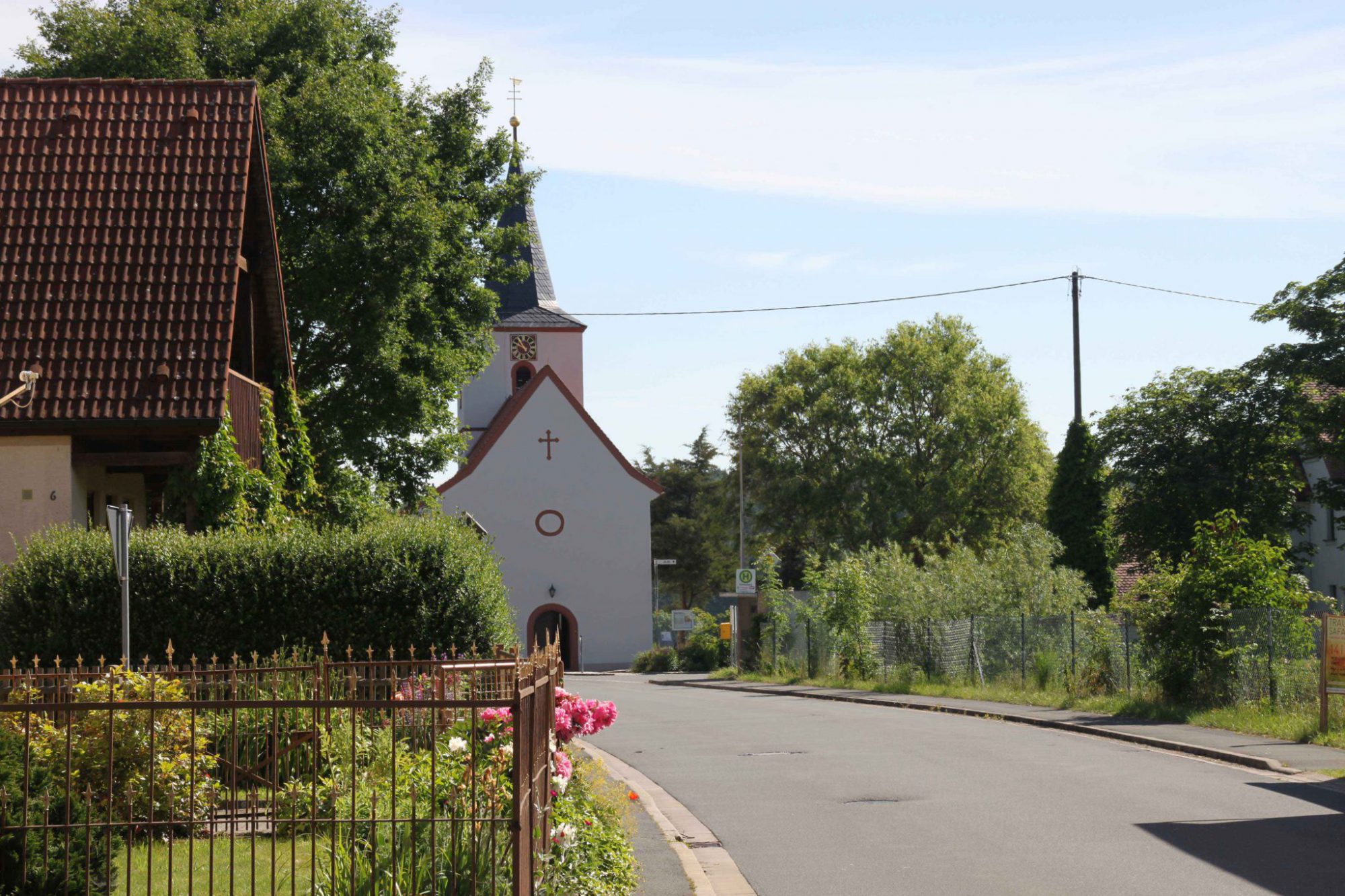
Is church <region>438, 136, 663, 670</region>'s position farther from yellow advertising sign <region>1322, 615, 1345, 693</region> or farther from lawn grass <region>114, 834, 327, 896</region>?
lawn grass <region>114, 834, 327, 896</region>

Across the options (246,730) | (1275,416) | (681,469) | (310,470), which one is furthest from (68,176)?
(681,469)

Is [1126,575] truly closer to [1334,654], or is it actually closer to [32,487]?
[1334,654]

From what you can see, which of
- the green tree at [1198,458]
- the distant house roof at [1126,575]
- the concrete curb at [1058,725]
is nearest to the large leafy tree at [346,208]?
the concrete curb at [1058,725]

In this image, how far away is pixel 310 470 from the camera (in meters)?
22.4

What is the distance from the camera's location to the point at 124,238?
58.1 feet

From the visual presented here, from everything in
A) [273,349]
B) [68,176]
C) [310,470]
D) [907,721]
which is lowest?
[907,721]

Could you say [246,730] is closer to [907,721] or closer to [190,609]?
[190,609]

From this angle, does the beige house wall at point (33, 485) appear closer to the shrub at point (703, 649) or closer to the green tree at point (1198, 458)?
the shrub at point (703, 649)

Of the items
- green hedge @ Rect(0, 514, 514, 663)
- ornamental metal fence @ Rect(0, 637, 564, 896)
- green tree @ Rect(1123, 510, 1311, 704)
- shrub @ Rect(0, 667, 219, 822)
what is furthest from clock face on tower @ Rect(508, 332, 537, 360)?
shrub @ Rect(0, 667, 219, 822)

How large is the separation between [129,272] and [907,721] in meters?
13.4

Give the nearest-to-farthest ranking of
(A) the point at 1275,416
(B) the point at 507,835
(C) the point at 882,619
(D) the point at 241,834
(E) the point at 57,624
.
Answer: (B) the point at 507,835 → (D) the point at 241,834 → (E) the point at 57,624 → (C) the point at 882,619 → (A) the point at 1275,416

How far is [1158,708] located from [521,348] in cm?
4068

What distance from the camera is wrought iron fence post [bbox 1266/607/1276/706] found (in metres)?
20.4

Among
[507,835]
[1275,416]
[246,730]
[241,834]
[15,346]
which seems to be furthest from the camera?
[1275,416]
